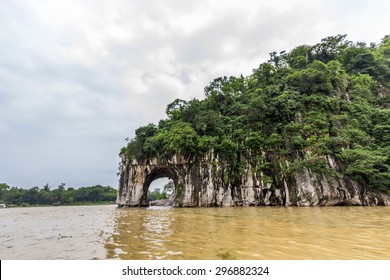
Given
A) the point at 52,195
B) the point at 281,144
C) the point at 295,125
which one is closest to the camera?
the point at 295,125

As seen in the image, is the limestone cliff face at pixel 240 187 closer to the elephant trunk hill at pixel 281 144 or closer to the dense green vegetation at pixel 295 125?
the elephant trunk hill at pixel 281 144

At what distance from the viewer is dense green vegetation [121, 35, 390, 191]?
17312mm

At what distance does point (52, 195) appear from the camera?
6178 cm

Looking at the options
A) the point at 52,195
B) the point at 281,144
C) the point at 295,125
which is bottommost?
the point at 52,195

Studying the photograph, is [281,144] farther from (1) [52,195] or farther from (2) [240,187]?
(1) [52,195]

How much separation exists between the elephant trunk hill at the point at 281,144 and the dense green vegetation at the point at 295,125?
87mm

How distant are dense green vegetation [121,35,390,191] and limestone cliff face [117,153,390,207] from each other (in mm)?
530

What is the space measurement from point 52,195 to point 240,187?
62.0 meters

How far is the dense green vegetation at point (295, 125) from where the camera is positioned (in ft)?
56.8

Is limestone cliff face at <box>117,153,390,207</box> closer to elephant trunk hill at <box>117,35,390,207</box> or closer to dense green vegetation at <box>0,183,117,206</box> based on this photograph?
elephant trunk hill at <box>117,35,390,207</box>

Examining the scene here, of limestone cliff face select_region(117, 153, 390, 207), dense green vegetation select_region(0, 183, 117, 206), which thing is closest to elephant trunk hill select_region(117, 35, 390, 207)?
limestone cliff face select_region(117, 153, 390, 207)

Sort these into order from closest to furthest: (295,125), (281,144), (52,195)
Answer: (295,125), (281,144), (52,195)

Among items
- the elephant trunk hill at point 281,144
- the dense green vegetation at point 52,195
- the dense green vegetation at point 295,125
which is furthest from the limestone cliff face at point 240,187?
the dense green vegetation at point 52,195

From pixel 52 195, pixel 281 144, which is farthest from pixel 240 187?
pixel 52 195
